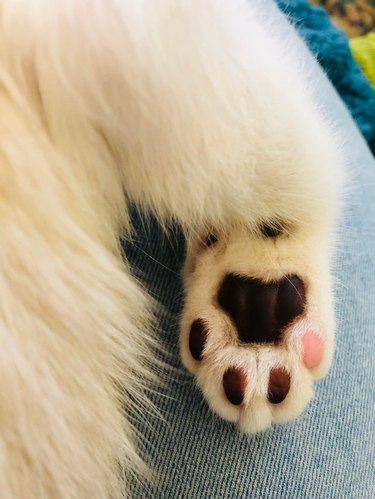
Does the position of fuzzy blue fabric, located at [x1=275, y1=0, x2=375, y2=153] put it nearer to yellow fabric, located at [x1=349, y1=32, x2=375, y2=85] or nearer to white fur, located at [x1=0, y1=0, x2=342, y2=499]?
yellow fabric, located at [x1=349, y1=32, x2=375, y2=85]

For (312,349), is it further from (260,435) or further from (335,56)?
(335,56)

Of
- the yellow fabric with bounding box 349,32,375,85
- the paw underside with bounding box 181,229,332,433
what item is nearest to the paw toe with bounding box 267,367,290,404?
the paw underside with bounding box 181,229,332,433

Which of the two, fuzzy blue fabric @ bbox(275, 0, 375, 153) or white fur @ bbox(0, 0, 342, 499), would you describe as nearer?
white fur @ bbox(0, 0, 342, 499)

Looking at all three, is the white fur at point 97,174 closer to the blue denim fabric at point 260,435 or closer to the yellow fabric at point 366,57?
the blue denim fabric at point 260,435

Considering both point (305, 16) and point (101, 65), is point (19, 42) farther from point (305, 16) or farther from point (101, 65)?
point (305, 16)

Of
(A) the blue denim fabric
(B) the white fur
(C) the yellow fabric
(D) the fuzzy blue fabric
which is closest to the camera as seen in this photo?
(B) the white fur

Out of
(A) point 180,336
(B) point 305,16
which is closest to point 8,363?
(A) point 180,336
